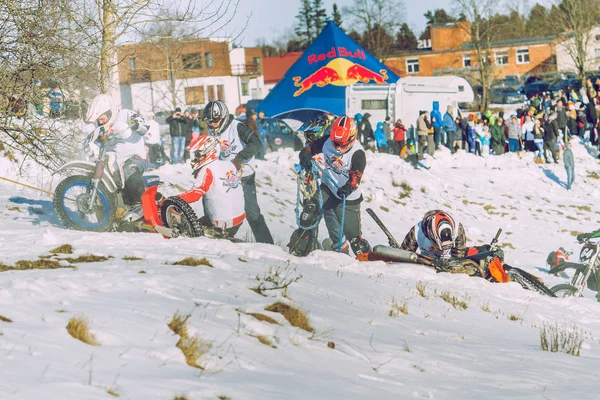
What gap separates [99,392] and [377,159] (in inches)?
881

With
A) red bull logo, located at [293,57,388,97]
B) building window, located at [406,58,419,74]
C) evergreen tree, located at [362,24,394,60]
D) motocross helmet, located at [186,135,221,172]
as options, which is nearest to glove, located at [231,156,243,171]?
motocross helmet, located at [186,135,221,172]

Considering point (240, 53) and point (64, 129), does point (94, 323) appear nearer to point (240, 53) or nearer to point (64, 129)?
point (64, 129)

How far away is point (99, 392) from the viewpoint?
4285 millimetres

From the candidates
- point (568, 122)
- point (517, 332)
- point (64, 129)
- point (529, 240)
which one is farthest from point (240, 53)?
point (517, 332)

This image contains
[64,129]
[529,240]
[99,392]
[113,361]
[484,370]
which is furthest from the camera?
[529,240]

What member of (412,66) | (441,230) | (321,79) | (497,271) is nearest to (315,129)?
(441,230)

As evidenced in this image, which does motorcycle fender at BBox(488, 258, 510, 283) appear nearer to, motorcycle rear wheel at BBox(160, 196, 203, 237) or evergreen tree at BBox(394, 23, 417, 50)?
motorcycle rear wheel at BBox(160, 196, 203, 237)

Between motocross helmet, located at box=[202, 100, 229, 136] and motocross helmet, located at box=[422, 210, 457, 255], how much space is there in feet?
10.7

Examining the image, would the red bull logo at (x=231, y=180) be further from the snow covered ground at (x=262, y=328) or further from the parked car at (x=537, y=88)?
the parked car at (x=537, y=88)

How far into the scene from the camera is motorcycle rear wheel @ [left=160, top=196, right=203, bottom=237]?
35.3 ft

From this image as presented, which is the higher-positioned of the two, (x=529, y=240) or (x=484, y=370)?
(x=484, y=370)

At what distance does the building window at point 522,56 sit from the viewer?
3103 inches

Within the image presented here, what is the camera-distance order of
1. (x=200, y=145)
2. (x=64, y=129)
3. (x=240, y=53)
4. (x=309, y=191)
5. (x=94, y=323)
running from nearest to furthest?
(x=94, y=323)
(x=200, y=145)
(x=309, y=191)
(x=64, y=129)
(x=240, y=53)

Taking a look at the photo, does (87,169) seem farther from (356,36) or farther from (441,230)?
(356,36)
